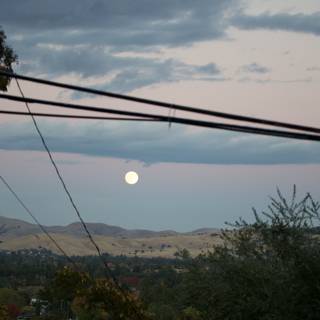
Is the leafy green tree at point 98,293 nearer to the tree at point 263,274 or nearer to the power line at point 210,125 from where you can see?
the tree at point 263,274

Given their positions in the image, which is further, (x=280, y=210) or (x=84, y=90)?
(x=280, y=210)

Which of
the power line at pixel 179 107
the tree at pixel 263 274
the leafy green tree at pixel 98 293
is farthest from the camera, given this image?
the leafy green tree at pixel 98 293

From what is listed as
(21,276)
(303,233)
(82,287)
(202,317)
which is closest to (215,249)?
(202,317)

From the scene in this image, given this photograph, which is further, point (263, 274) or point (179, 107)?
point (263, 274)

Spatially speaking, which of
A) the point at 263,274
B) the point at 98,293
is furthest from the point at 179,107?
the point at 98,293

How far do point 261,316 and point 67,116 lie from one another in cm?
1172

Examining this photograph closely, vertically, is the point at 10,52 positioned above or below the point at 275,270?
above

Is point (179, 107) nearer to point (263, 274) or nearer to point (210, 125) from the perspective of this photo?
point (210, 125)

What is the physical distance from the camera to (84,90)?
6246mm

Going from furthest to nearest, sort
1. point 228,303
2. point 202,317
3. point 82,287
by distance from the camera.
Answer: point 82,287
point 202,317
point 228,303

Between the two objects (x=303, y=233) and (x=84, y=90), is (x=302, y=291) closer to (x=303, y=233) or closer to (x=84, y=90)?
(x=303, y=233)

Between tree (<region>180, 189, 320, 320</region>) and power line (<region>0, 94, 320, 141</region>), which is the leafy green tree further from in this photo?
power line (<region>0, 94, 320, 141</region>)

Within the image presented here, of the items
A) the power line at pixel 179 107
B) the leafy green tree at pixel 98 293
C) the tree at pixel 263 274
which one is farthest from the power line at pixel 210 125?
the leafy green tree at pixel 98 293

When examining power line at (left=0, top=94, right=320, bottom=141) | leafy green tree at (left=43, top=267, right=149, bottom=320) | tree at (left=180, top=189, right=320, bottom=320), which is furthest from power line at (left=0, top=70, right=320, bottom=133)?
leafy green tree at (left=43, top=267, right=149, bottom=320)
